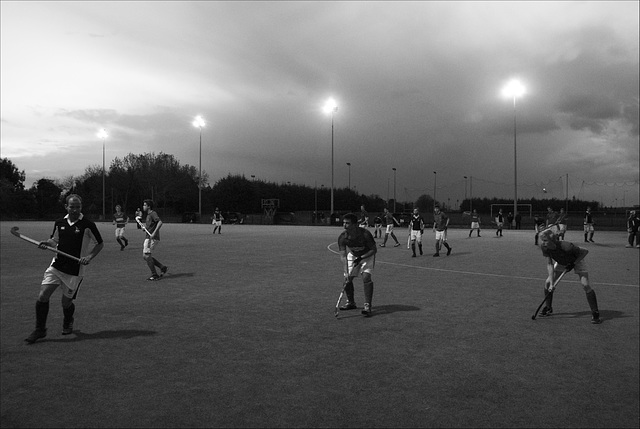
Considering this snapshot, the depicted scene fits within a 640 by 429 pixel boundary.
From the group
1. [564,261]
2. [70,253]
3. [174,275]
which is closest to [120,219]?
[174,275]

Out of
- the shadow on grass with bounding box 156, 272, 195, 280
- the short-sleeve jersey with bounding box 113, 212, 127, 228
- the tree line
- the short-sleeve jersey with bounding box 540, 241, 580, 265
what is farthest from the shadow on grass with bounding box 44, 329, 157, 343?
the tree line

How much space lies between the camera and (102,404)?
5.05 m

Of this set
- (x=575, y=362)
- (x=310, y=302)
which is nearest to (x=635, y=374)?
(x=575, y=362)

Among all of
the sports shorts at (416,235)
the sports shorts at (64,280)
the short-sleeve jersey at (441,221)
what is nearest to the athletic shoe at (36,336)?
the sports shorts at (64,280)

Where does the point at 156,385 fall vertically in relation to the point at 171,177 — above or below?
below

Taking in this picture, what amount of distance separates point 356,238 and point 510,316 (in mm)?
3487

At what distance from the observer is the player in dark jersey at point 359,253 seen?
9.12 metres

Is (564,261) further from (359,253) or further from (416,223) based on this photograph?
(416,223)

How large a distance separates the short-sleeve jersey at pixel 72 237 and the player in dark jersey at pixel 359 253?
4.55 meters

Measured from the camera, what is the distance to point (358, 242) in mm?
9211

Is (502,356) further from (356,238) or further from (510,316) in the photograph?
(356,238)

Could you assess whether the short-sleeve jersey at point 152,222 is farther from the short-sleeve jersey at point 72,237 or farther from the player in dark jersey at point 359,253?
the short-sleeve jersey at point 72,237

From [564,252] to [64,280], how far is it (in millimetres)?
8854

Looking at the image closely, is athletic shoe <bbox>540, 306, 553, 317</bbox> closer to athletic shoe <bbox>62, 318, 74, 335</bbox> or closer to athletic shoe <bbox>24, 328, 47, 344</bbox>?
athletic shoe <bbox>62, 318, 74, 335</bbox>
